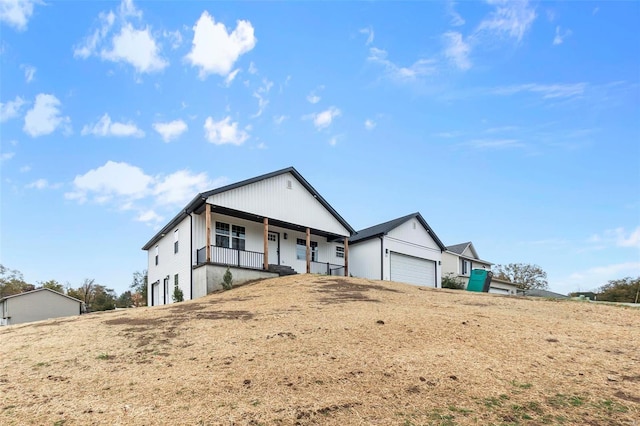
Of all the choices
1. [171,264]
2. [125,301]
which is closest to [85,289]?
[125,301]

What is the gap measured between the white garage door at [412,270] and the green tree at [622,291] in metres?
21.2

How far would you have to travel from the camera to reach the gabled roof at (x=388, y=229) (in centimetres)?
2908

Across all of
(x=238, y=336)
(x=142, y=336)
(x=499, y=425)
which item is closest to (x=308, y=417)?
(x=499, y=425)

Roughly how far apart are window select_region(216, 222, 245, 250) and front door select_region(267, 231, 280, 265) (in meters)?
1.84

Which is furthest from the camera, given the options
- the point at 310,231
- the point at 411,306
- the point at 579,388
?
the point at 310,231

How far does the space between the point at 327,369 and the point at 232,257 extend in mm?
14792

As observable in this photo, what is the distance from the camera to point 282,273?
74.7 ft

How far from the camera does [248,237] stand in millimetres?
23531

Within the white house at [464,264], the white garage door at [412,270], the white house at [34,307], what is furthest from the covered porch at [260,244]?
the white house at [34,307]

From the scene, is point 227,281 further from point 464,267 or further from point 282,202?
point 464,267

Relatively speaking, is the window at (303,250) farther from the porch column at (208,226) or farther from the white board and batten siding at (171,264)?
the porch column at (208,226)

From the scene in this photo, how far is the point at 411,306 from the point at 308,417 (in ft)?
25.3

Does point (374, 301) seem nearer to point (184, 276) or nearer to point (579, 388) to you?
point (579, 388)

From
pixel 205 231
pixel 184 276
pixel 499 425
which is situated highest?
pixel 205 231
